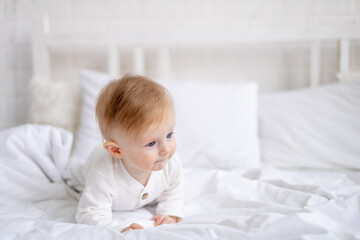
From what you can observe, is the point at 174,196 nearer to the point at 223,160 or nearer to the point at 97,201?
the point at 97,201

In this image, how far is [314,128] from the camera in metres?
1.39

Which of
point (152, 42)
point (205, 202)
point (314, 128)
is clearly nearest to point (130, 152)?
point (205, 202)

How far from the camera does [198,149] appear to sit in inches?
54.9

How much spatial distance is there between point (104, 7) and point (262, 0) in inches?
31.5

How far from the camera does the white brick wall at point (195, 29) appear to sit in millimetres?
1787

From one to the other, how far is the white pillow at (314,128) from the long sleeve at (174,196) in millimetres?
592

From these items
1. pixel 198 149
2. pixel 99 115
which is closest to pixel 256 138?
pixel 198 149

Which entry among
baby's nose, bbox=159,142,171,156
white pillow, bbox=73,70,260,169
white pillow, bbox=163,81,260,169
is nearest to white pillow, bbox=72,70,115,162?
white pillow, bbox=73,70,260,169

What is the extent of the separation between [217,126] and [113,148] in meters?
0.65

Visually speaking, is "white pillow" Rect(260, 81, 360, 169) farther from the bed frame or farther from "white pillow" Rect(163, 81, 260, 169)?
the bed frame

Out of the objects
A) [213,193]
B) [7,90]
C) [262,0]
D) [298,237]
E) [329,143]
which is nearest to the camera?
[298,237]

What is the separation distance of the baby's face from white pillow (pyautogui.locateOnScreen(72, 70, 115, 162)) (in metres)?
0.61

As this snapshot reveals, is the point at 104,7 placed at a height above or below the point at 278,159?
above

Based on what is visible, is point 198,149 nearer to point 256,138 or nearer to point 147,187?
point 256,138
